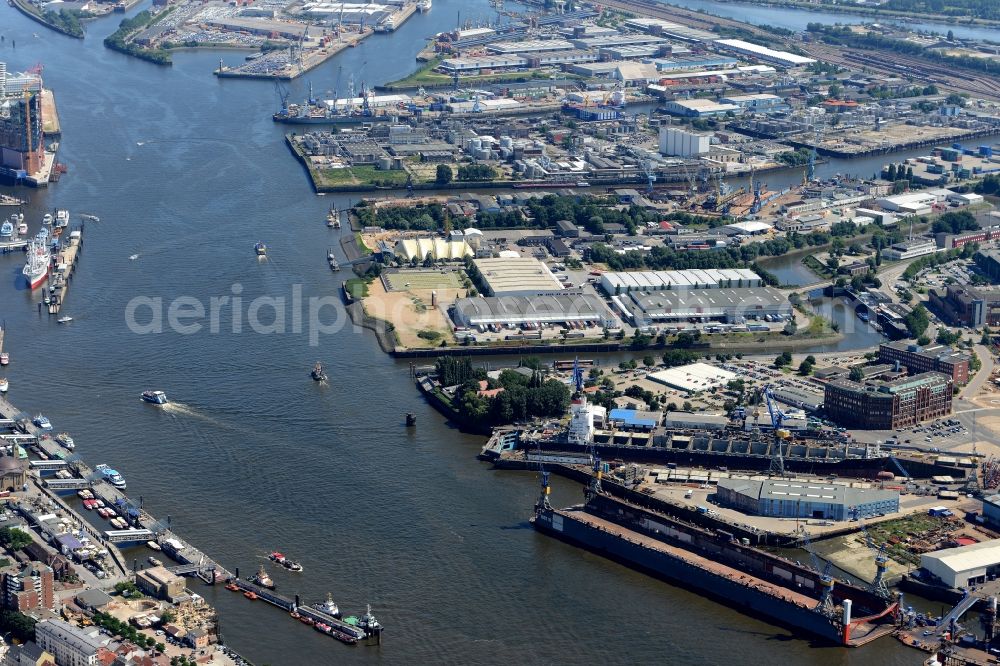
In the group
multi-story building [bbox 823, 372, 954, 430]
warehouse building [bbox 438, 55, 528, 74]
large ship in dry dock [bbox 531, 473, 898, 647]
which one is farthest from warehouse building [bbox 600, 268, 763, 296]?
warehouse building [bbox 438, 55, 528, 74]

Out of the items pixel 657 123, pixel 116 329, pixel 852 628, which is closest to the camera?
pixel 852 628

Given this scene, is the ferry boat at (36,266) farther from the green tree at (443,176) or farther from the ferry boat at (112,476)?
the green tree at (443,176)

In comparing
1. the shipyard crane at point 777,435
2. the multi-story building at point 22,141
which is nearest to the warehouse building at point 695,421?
the shipyard crane at point 777,435

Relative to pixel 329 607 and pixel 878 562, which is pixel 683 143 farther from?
pixel 329 607

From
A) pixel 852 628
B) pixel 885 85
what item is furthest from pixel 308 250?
Answer: pixel 885 85

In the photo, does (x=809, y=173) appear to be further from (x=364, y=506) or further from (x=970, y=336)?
(x=364, y=506)

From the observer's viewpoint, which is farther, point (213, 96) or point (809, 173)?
point (213, 96)
